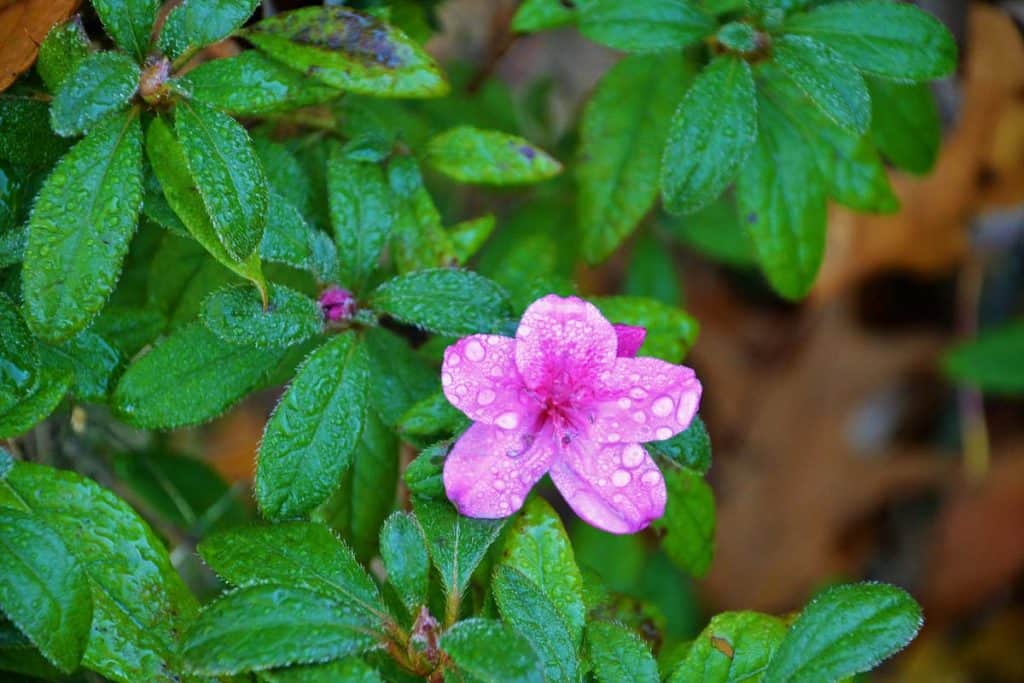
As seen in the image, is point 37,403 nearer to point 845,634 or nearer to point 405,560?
point 405,560

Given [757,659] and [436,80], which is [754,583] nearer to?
[757,659]

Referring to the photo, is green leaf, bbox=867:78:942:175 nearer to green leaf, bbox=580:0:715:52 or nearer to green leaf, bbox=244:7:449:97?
green leaf, bbox=580:0:715:52

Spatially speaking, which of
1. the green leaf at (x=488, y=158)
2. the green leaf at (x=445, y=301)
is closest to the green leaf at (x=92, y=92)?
the green leaf at (x=445, y=301)

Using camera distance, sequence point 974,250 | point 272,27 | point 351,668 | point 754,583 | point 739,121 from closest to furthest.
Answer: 1. point 351,668
2. point 272,27
3. point 739,121
4. point 974,250
5. point 754,583

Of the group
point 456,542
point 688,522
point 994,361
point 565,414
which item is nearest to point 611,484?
point 565,414

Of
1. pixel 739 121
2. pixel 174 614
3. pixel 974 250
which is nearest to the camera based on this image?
pixel 174 614

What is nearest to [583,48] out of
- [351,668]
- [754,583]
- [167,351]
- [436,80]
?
[754,583]

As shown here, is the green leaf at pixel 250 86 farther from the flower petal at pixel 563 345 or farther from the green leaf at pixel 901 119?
the green leaf at pixel 901 119
